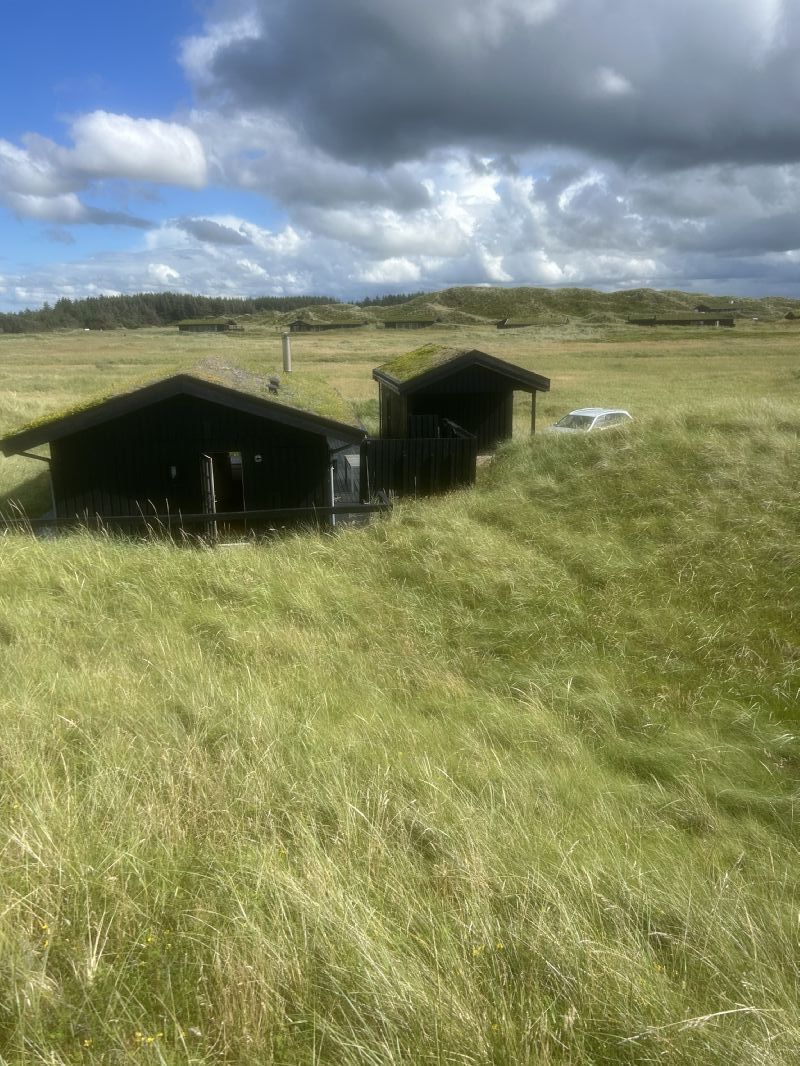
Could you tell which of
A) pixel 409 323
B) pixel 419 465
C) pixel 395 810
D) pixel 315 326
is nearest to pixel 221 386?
pixel 419 465

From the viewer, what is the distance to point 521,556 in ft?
35.3

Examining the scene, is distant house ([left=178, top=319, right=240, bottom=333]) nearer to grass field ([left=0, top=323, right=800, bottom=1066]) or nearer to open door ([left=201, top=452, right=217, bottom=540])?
open door ([left=201, top=452, right=217, bottom=540])

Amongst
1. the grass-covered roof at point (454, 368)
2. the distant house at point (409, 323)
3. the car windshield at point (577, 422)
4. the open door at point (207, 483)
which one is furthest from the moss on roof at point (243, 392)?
the distant house at point (409, 323)

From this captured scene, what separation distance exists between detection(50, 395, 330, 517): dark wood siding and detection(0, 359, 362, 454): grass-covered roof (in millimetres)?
556

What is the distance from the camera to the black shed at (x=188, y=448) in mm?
13250

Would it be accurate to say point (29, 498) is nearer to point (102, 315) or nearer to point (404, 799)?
point (404, 799)

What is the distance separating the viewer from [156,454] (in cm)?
1381

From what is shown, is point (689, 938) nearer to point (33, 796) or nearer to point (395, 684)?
point (33, 796)

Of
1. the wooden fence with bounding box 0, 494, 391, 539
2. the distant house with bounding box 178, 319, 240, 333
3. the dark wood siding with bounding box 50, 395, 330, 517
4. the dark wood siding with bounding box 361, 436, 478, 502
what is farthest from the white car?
the distant house with bounding box 178, 319, 240, 333

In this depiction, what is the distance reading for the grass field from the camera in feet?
8.58

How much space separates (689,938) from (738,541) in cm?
877

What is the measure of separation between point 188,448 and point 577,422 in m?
13.4

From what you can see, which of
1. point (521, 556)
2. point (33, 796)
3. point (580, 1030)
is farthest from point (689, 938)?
point (521, 556)

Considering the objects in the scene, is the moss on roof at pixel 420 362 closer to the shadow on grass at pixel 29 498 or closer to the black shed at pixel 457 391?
the black shed at pixel 457 391
